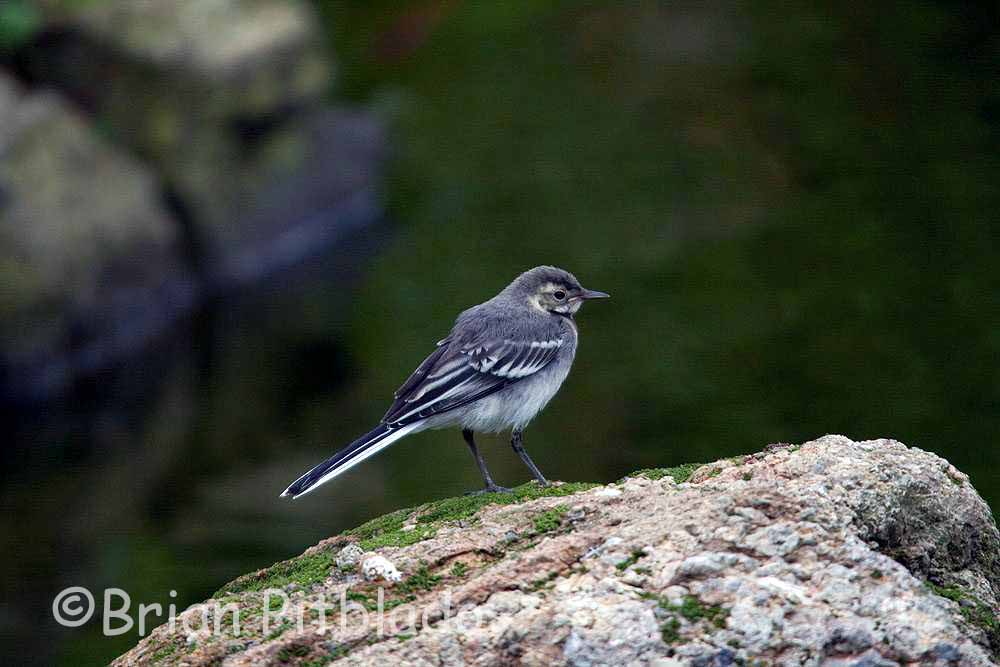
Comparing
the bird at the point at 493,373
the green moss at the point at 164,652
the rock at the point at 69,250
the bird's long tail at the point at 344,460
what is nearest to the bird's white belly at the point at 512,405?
the bird at the point at 493,373

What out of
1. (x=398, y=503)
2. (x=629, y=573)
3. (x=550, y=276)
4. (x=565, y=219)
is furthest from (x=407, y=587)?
(x=565, y=219)

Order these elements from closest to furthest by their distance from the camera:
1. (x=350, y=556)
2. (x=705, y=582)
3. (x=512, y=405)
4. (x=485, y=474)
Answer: (x=705, y=582) → (x=350, y=556) → (x=485, y=474) → (x=512, y=405)

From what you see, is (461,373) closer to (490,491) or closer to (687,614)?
(490,491)

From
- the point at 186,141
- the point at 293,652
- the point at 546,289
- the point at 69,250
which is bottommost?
the point at 293,652

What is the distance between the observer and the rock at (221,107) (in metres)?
19.9

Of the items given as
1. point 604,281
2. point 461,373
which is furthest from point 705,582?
point 604,281

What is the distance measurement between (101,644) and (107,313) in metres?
7.63

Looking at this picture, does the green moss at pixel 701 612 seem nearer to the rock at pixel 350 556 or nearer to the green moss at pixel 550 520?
the green moss at pixel 550 520

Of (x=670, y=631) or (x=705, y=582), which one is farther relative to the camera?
(x=705, y=582)

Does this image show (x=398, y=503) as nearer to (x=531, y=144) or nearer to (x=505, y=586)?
(x=505, y=586)

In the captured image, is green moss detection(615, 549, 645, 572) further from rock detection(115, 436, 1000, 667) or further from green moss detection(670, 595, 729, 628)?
green moss detection(670, 595, 729, 628)

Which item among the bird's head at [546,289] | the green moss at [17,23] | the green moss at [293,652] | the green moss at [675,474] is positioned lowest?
the green moss at [293,652]

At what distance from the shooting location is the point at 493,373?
25.7 feet

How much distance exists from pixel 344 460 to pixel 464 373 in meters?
1.14
